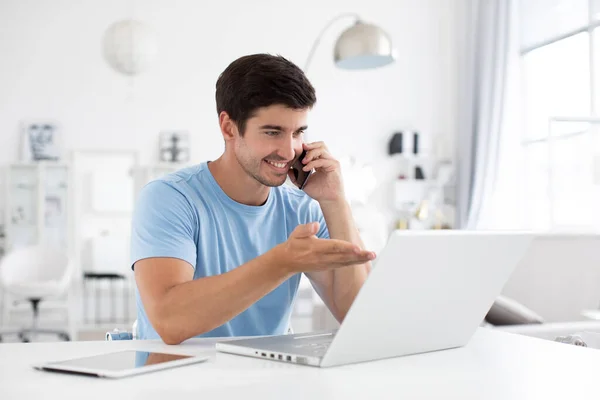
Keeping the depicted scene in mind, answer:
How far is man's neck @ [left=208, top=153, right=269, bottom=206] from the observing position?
1.80m

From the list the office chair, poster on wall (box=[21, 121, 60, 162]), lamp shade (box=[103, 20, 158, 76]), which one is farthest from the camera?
poster on wall (box=[21, 121, 60, 162])

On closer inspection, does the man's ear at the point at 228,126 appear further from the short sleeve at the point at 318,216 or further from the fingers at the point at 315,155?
the short sleeve at the point at 318,216

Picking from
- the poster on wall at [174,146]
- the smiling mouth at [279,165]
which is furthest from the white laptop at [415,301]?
the poster on wall at [174,146]

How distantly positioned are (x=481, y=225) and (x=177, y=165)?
9.57 ft

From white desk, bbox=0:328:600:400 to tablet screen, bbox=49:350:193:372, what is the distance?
4 centimetres

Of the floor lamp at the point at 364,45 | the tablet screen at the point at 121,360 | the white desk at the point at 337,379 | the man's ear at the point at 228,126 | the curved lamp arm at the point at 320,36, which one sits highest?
the curved lamp arm at the point at 320,36

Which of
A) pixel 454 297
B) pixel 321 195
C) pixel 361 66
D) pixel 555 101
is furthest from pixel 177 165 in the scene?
pixel 454 297

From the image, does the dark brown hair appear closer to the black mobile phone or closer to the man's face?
the man's face

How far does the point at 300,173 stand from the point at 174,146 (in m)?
5.18

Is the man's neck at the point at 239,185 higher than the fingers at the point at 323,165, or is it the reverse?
the fingers at the point at 323,165

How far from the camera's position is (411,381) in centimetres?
102

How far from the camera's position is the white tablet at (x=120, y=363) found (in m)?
1.02

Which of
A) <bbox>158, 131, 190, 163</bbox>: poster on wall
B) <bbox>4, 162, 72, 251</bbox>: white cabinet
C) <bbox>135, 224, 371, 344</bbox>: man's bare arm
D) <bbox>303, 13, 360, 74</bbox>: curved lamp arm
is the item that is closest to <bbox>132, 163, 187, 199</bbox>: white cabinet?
<bbox>158, 131, 190, 163</bbox>: poster on wall

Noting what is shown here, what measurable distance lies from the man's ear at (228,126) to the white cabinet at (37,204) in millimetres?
5145
